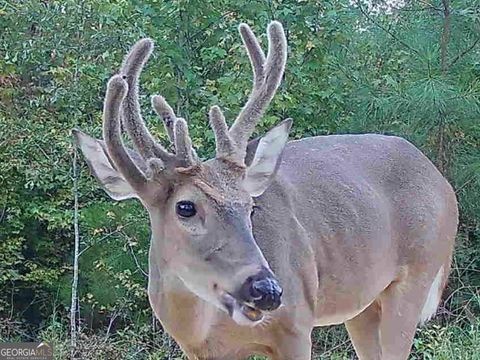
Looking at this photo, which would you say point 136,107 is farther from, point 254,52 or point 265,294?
point 265,294

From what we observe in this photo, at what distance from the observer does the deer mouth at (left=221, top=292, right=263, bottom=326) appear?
2.89m

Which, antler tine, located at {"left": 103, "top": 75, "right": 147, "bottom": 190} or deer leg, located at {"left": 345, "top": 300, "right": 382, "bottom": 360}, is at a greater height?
antler tine, located at {"left": 103, "top": 75, "right": 147, "bottom": 190}

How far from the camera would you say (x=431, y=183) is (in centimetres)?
463

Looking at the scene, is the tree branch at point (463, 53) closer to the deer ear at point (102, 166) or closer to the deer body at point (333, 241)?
the deer body at point (333, 241)

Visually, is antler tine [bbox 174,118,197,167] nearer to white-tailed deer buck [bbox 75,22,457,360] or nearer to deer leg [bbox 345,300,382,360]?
white-tailed deer buck [bbox 75,22,457,360]

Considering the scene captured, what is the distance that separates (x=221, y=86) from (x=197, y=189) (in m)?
3.38

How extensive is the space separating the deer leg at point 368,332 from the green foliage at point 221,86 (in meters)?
1.22

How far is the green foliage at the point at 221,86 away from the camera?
249 inches

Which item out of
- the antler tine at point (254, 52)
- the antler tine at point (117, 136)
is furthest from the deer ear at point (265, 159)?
the antler tine at point (117, 136)

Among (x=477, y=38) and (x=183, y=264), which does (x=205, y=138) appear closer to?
(x=477, y=38)

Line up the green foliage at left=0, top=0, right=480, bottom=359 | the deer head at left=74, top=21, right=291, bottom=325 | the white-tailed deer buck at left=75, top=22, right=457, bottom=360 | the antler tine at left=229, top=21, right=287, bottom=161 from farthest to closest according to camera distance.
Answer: the green foliage at left=0, top=0, right=480, bottom=359 < the antler tine at left=229, top=21, right=287, bottom=161 < the white-tailed deer buck at left=75, top=22, right=457, bottom=360 < the deer head at left=74, top=21, right=291, bottom=325

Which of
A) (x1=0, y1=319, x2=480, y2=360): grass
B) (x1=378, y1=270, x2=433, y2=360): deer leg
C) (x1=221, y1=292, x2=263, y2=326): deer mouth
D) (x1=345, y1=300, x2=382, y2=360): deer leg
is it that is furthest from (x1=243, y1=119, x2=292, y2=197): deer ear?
(x1=0, y1=319, x2=480, y2=360): grass

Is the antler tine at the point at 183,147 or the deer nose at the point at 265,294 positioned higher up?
the antler tine at the point at 183,147

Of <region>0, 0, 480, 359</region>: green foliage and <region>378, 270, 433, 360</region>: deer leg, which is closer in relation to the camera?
<region>378, 270, 433, 360</region>: deer leg
